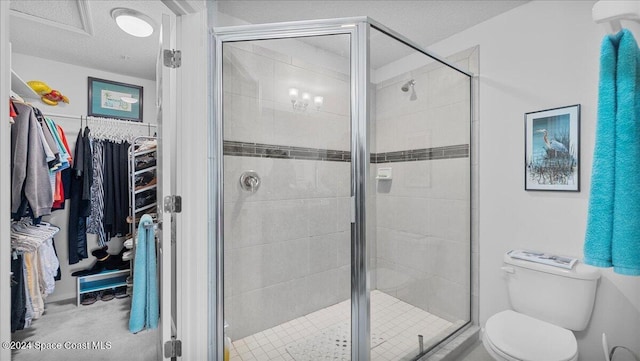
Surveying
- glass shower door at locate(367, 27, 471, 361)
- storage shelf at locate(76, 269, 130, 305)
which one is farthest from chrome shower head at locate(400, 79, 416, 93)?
storage shelf at locate(76, 269, 130, 305)

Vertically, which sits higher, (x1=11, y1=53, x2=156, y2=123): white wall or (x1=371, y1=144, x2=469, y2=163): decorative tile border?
(x1=11, y1=53, x2=156, y2=123): white wall

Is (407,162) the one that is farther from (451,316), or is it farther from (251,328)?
(251,328)

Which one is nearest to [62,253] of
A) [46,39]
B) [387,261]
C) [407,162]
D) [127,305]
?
[127,305]

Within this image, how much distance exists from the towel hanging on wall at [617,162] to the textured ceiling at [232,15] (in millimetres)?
1058

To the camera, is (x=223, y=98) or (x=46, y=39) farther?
(x=46, y=39)

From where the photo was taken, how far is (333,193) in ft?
4.94

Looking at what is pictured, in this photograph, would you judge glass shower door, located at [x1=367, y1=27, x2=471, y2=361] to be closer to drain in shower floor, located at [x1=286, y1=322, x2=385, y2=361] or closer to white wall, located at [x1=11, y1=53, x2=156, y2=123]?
drain in shower floor, located at [x1=286, y1=322, x2=385, y2=361]

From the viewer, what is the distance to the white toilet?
4.00 feet

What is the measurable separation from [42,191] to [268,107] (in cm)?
166

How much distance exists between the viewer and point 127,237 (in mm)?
2762

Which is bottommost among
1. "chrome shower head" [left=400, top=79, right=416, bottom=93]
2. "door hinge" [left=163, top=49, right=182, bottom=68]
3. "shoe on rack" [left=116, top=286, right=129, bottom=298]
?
"shoe on rack" [left=116, top=286, right=129, bottom=298]

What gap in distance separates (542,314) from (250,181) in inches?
70.9

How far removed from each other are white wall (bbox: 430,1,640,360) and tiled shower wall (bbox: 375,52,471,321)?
14 cm

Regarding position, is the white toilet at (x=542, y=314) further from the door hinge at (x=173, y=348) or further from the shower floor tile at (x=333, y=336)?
the door hinge at (x=173, y=348)
